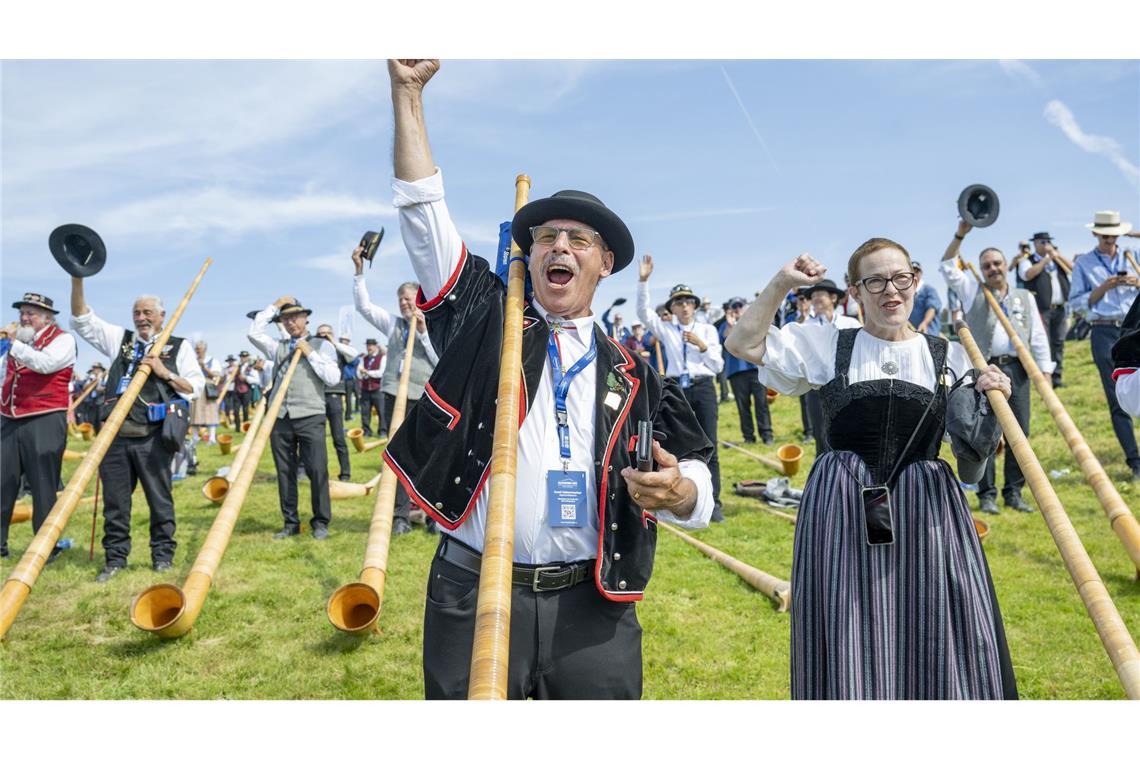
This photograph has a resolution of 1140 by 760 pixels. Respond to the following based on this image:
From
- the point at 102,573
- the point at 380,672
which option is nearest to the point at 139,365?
the point at 102,573

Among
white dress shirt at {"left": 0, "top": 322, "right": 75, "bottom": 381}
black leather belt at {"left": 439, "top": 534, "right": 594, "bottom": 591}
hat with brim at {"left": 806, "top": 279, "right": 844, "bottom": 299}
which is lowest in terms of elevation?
black leather belt at {"left": 439, "top": 534, "right": 594, "bottom": 591}

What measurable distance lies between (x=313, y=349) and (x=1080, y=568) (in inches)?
349

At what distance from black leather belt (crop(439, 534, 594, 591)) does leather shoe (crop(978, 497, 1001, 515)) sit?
7.79m

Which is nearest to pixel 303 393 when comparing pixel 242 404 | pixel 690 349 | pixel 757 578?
pixel 690 349

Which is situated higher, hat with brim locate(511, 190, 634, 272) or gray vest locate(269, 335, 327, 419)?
hat with brim locate(511, 190, 634, 272)

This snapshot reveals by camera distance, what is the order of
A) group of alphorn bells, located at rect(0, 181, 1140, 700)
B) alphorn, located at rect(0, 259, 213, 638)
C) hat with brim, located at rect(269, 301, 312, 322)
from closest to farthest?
group of alphorn bells, located at rect(0, 181, 1140, 700)
alphorn, located at rect(0, 259, 213, 638)
hat with brim, located at rect(269, 301, 312, 322)

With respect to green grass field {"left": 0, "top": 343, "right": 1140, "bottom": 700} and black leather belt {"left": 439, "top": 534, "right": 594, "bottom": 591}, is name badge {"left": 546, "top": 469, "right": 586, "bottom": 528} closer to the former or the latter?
black leather belt {"left": 439, "top": 534, "right": 594, "bottom": 591}

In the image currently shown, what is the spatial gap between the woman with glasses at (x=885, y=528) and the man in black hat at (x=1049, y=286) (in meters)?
12.7

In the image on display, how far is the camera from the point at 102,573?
27.0ft

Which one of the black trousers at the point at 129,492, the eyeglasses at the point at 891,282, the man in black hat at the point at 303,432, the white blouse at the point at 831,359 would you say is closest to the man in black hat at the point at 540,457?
the white blouse at the point at 831,359

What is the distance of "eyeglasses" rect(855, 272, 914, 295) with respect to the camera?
378 cm

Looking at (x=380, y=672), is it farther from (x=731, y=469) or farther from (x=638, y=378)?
(x=731, y=469)

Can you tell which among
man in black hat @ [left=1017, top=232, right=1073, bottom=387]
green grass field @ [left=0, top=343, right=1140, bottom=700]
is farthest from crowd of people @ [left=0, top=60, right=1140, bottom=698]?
man in black hat @ [left=1017, top=232, right=1073, bottom=387]

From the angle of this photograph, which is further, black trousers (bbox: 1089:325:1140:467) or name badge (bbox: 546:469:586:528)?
black trousers (bbox: 1089:325:1140:467)
